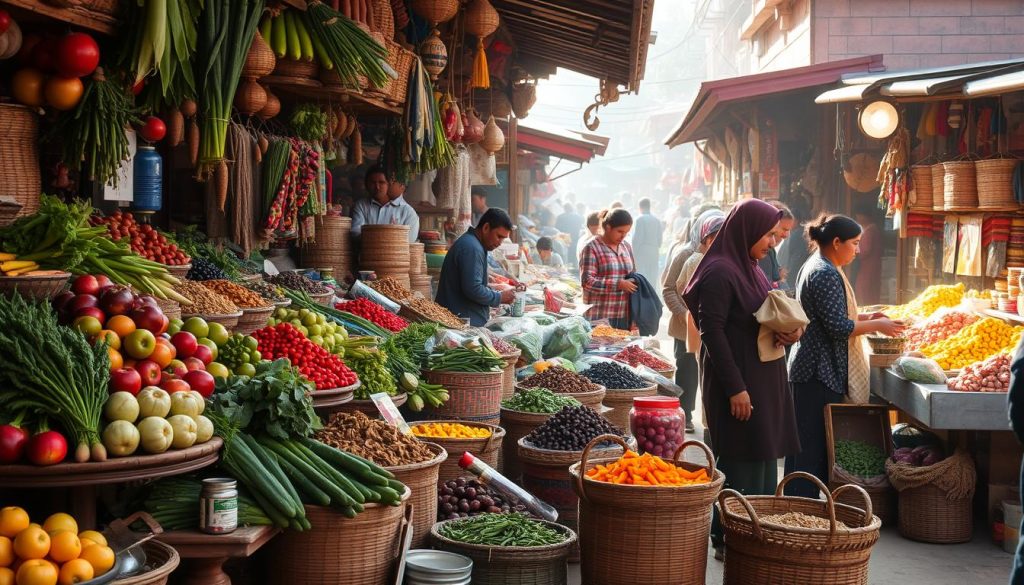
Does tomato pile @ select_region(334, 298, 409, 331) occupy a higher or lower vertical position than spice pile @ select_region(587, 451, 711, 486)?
higher

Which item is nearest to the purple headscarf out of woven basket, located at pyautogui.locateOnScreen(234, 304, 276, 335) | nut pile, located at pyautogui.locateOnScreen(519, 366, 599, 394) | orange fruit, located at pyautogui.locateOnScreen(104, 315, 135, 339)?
nut pile, located at pyautogui.locateOnScreen(519, 366, 599, 394)

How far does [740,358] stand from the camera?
17.0 feet

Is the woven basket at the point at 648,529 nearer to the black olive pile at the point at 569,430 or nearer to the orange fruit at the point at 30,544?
the black olive pile at the point at 569,430

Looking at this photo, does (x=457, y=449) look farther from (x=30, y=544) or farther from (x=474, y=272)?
(x=30, y=544)

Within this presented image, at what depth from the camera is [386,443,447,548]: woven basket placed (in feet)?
14.7

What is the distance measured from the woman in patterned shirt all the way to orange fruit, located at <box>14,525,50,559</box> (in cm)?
424

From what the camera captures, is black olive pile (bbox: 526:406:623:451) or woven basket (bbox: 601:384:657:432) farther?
woven basket (bbox: 601:384:657:432)

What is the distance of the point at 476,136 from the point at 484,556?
580 centimetres

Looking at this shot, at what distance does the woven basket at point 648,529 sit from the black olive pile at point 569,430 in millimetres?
1011

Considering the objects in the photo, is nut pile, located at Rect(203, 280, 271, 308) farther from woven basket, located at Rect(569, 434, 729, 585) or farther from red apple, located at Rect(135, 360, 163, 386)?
woven basket, located at Rect(569, 434, 729, 585)

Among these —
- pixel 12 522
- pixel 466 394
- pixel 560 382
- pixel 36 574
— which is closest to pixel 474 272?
pixel 560 382

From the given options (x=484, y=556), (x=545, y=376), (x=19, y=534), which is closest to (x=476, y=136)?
(x=545, y=376)

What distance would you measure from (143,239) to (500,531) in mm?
2165

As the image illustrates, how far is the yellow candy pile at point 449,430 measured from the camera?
217 inches
